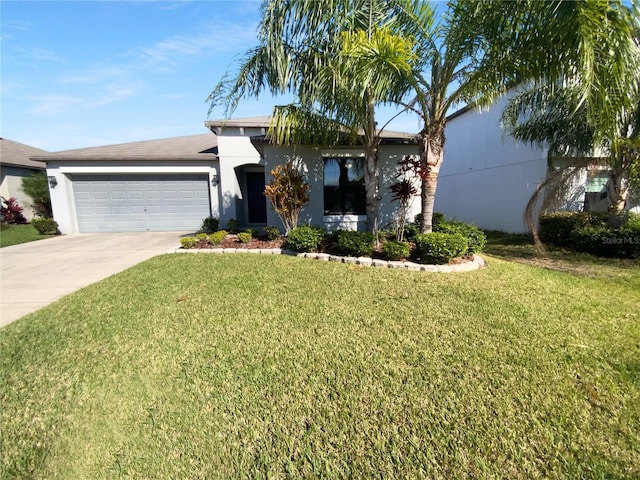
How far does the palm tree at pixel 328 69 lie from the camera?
16.9ft

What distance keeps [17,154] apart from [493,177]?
2769cm

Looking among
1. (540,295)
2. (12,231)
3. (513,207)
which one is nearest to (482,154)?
(513,207)

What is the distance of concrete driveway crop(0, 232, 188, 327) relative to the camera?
5082mm

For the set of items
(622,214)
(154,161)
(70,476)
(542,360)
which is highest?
(154,161)

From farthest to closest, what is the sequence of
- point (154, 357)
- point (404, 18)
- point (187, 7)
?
point (187, 7) → point (404, 18) → point (154, 357)

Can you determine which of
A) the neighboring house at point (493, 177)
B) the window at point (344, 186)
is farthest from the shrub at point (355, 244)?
the neighboring house at point (493, 177)

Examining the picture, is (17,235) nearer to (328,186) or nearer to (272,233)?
(272,233)

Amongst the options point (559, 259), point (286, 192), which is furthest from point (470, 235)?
point (286, 192)

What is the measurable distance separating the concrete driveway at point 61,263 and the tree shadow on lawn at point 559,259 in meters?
10.4

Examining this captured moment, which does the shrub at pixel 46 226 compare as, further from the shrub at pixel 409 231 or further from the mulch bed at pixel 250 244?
the shrub at pixel 409 231

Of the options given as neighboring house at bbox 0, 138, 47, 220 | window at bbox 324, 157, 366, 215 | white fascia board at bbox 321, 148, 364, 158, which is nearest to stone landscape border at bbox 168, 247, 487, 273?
window at bbox 324, 157, 366, 215

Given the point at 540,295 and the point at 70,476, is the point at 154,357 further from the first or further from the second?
the point at 540,295

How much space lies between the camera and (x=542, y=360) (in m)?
A: 2.96

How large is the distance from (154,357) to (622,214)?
11679 millimetres
